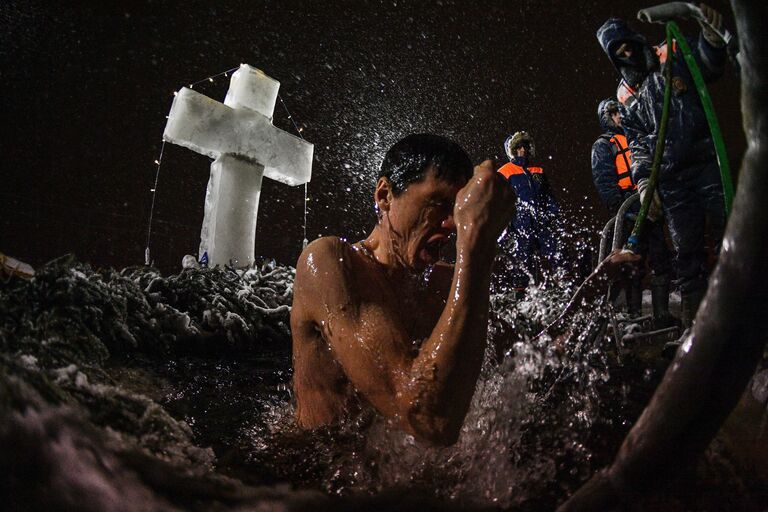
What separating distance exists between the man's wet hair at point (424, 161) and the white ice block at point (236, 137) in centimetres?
606

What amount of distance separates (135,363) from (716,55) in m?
5.60

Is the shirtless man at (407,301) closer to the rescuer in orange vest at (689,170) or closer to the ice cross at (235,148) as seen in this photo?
the rescuer in orange vest at (689,170)

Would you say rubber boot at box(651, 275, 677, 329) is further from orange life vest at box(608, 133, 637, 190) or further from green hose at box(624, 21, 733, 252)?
green hose at box(624, 21, 733, 252)

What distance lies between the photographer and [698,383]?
2.57 ft

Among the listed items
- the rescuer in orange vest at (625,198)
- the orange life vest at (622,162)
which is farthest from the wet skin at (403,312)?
the orange life vest at (622,162)

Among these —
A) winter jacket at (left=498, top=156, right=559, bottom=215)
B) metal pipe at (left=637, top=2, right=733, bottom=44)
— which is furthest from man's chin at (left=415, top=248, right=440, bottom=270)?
winter jacket at (left=498, top=156, right=559, bottom=215)

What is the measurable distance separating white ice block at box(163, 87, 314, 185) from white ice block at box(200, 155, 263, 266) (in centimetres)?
27

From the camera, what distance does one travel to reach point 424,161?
2.04 metres

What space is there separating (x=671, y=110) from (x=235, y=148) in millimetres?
6184

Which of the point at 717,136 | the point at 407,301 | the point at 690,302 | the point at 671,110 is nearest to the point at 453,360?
the point at 407,301

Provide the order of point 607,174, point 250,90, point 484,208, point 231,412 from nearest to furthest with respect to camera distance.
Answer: point 484,208
point 231,412
point 607,174
point 250,90

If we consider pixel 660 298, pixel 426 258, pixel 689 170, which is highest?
pixel 689 170

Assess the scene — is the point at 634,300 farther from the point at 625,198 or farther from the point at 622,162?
the point at 622,162

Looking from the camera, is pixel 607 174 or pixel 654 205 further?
pixel 607 174
